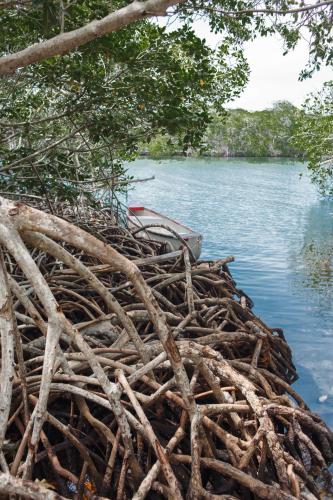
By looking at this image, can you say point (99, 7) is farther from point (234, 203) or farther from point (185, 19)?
point (234, 203)

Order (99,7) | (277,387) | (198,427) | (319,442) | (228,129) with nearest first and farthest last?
(198,427), (319,442), (277,387), (99,7), (228,129)

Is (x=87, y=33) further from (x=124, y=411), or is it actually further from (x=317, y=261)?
(x=317, y=261)

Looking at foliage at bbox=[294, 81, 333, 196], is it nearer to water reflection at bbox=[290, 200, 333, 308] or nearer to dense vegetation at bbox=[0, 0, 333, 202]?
water reflection at bbox=[290, 200, 333, 308]

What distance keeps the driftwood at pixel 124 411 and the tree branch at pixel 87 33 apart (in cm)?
141

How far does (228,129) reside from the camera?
72.4 meters

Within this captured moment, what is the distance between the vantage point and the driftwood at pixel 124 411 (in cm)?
267

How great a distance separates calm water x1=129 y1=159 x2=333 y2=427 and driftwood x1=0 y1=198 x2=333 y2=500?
3198mm

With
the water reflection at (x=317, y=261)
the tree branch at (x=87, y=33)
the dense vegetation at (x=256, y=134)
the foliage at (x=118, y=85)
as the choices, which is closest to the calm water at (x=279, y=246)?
the water reflection at (x=317, y=261)

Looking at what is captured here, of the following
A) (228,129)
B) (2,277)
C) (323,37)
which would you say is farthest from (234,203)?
(228,129)

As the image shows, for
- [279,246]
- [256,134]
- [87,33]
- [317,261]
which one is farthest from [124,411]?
[256,134]

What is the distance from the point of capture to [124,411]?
2826mm

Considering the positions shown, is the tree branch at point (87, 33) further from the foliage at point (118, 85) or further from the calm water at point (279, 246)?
the calm water at point (279, 246)

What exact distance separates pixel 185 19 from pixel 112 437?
508 cm

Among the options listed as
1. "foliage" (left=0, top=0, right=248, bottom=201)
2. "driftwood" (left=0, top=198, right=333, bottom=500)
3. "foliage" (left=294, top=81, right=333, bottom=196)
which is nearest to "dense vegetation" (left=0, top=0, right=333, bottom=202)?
"foliage" (left=0, top=0, right=248, bottom=201)
